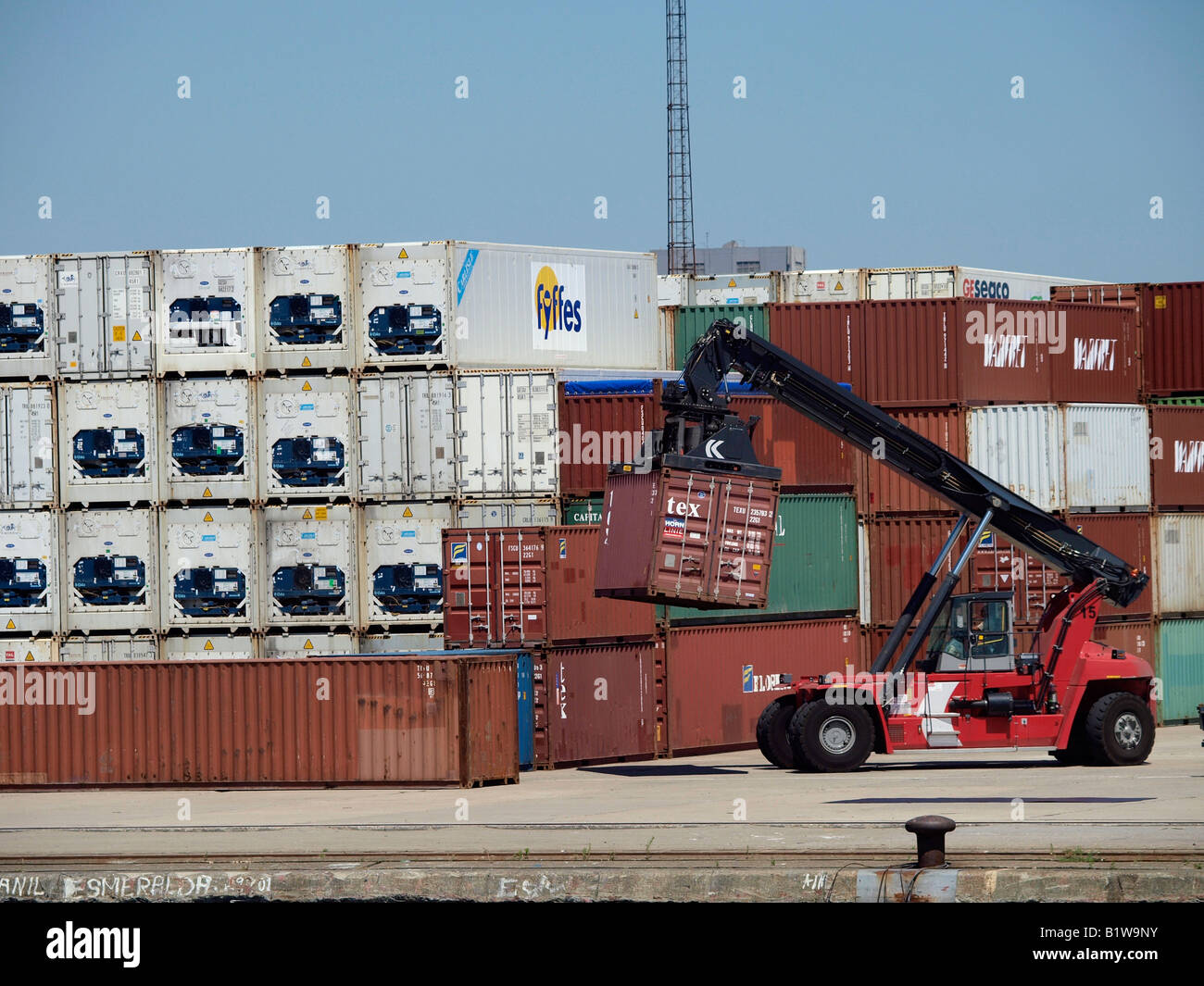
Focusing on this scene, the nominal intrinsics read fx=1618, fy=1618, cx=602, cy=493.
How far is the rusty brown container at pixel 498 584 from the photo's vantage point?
3002 centimetres

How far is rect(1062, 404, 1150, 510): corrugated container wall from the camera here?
115 ft

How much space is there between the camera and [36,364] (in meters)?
33.7

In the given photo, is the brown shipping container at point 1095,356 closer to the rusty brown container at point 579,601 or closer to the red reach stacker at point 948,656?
the red reach stacker at point 948,656

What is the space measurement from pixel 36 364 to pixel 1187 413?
2537 centimetres

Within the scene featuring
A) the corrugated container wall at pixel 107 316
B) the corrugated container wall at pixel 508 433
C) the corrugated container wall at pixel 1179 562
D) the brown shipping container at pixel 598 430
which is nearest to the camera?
the brown shipping container at pixel 598 430

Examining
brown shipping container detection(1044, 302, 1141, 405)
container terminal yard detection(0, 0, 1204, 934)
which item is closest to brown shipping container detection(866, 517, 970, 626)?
container terminal yard detection(0, 0, 1204, 934)

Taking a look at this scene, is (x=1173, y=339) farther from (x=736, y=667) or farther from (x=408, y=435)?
(x=408, y=435)

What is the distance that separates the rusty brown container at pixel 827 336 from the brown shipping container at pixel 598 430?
4.42 metres

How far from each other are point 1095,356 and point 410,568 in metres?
16.1

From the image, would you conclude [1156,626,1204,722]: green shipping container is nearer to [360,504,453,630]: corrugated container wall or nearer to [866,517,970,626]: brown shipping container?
[866,517,970,626]: brown shipping container

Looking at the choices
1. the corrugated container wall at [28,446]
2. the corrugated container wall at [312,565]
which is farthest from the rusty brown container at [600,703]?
the corrugated container wall at [28,446]

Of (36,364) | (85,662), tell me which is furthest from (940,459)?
(36,364)

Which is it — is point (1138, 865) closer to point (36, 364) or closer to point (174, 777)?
point (174, 777)
